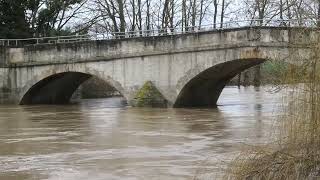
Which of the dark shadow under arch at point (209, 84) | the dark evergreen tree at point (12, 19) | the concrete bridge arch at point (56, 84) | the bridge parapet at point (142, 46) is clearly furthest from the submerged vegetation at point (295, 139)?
the dark evergreen tree at point (12, 19)

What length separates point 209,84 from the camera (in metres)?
30.2

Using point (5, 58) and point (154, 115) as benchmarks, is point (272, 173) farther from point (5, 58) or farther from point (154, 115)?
point (5, 58)

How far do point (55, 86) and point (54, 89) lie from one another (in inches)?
13.3

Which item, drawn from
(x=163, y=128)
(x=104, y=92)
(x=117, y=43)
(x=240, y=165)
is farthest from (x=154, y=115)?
(x=104, y=92)

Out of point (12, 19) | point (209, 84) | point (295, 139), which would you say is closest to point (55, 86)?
point (12, 19)

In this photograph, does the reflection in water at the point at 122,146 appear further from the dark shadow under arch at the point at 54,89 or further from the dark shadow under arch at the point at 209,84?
the dark shadow under arch at the point at 54,89

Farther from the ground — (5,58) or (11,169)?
(5,58)

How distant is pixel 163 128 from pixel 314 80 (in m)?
12.2

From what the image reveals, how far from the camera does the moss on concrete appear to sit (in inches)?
1126

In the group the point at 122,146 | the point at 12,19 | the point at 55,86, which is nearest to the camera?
the point at 122,146

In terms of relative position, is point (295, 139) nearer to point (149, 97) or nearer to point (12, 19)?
point (149, 97)

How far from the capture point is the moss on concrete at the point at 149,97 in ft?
93.8

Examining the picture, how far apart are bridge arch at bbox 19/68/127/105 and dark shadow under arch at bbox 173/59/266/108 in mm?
3685

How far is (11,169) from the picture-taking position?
33.5 ft
